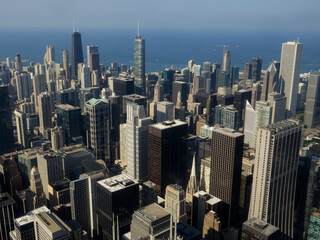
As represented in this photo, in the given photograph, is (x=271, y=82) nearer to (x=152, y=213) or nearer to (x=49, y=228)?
(x=152, y=213)

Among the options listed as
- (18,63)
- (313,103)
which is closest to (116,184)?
(313,103)

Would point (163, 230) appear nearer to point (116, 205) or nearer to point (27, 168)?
point (116, 205)

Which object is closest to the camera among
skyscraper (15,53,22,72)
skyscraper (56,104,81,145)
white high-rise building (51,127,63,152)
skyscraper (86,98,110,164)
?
skyscraper (86,98,110,164)

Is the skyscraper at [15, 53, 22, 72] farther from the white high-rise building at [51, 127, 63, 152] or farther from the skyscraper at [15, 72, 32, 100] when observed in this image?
the white high-rise building at [51, 127, 63, 152]

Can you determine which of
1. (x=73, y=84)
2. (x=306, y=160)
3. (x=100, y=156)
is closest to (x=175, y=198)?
(x=306, y=160)

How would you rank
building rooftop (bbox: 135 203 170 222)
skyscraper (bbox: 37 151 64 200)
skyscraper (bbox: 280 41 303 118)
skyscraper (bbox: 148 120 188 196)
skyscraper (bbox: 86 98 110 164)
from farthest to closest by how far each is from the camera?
skyscraper (bbox: 280 41 303 118), skyscraper (bbox: 86 98 110 164), skyscraper (bbox: 37 151 64 200), skyscraper (bbox: 148 120 188 196), building rooftop (bbox: 135 203 170 222)

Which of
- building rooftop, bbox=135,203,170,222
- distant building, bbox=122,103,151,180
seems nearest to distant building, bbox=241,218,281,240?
building rooftop, bbox=135,203,170,222

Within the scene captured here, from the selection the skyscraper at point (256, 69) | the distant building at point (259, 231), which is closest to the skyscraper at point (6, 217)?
the distant building at point (259, 231)
